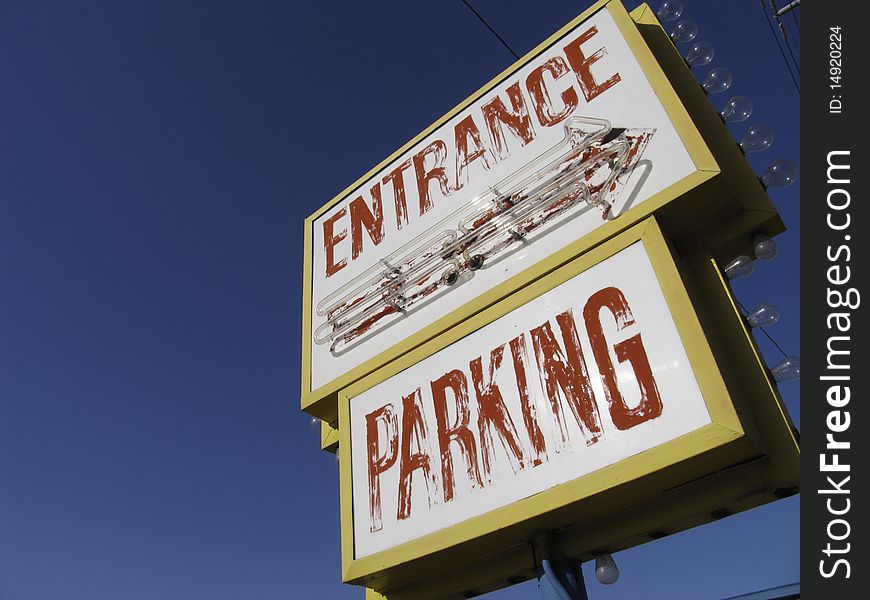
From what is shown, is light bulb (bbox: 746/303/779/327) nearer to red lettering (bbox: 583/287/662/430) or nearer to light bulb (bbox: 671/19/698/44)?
red lettering (bbox: 583/287/662/430)

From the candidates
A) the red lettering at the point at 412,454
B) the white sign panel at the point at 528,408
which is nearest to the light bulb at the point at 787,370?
the white sign panel at the point at 528,408

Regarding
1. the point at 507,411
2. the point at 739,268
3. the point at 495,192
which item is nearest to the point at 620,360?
the point at 507,411

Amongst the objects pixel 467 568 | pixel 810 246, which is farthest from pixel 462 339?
pixel 810 246

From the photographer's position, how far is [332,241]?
6359mm

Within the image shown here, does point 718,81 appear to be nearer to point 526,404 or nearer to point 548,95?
point 548,95

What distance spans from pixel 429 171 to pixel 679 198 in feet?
8.52

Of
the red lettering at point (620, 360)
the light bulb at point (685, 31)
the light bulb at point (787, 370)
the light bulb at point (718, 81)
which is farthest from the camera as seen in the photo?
the light bulb at point (685, 31)

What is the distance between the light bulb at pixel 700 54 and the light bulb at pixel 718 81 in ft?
0.79

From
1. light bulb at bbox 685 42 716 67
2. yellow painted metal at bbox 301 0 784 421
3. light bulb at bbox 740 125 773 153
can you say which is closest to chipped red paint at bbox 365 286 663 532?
yellow painted metal at bbox 301 0 784 421

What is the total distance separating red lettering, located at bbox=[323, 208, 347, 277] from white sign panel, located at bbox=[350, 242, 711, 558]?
5.89 ft

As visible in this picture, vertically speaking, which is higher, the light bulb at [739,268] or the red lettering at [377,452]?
the light bulb at [739,268]

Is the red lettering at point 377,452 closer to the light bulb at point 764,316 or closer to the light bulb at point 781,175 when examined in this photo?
the light bulb at point 764,316

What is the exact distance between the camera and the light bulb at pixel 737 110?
4430 millimetres

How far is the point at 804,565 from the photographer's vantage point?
2588 millimetres
